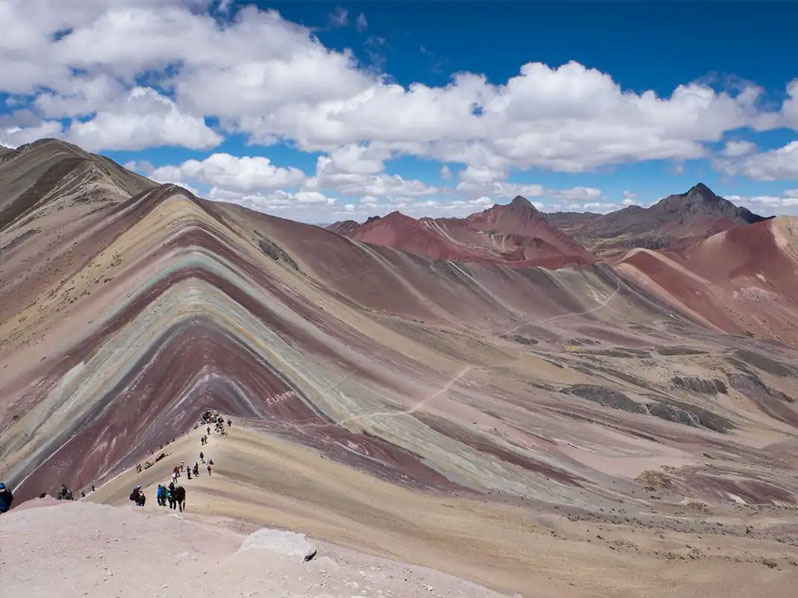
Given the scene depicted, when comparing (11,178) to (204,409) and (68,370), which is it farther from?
(204,409)

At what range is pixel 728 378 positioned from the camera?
7906cm

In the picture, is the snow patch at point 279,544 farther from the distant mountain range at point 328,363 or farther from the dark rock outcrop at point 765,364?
the dark rock outcrop at point 765,364

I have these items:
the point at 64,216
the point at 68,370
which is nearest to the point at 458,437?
the point at 68,370

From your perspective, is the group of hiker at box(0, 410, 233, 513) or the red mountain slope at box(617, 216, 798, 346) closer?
the group of hiker at box(0, 410, 233, 513)

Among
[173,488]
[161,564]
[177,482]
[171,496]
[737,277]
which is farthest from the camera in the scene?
[737,277]

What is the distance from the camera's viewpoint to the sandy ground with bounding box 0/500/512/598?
9.84 metres

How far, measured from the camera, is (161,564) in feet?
35.3

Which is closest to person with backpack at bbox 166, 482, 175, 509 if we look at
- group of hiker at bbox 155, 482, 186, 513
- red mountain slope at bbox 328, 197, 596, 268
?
group of hiker at bbox 155, 482, 186, 513

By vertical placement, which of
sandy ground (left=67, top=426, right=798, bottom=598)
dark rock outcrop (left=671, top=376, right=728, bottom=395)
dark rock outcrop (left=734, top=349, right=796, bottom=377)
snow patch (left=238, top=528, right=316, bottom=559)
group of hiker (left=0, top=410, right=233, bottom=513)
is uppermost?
dark rock outcrop (left=734, top=349, right=796, bottom=377)

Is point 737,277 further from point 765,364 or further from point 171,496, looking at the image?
point 171,496

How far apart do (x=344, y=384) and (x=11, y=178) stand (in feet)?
248

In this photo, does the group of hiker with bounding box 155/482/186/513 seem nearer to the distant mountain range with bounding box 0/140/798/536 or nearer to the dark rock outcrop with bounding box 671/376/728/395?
the distant mountain range with bounding box 0/140/798/536

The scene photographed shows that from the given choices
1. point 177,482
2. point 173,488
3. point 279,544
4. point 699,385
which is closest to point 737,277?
point 699,385

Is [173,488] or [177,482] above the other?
[173,488]
